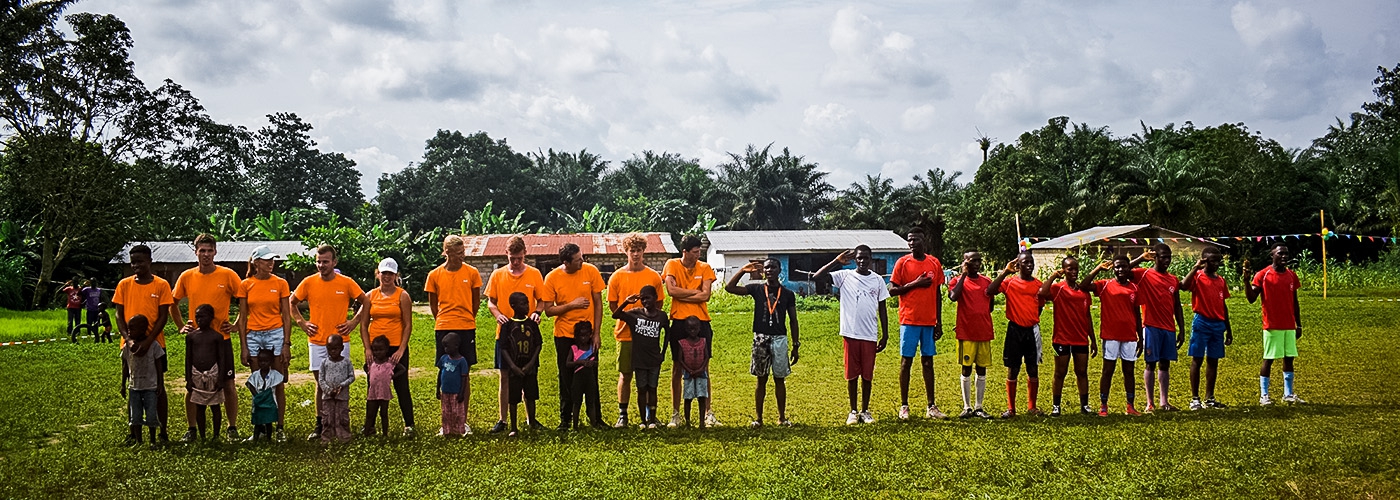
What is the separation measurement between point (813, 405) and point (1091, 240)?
76.0 feet

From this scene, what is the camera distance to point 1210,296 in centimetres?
942

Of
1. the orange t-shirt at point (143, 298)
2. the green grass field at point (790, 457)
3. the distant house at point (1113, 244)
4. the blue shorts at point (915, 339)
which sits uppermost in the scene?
the distant house at point (1113, 244)

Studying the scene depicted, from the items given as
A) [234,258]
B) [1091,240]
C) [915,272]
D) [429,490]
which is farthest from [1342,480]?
[234,258]

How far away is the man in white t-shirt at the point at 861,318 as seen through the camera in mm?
Answer: 8586

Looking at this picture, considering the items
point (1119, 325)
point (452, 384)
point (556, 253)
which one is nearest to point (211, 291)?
point (452, 384)

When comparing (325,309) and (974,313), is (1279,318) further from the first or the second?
(325,309)

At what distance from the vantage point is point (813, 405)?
10016 millimetres

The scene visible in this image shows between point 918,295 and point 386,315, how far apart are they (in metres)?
4.72

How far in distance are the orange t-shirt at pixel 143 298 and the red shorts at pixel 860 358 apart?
6.01m

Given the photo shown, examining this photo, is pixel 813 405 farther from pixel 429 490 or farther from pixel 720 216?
pixel 720 216

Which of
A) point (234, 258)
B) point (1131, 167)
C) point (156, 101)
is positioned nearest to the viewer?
point (156, 101)

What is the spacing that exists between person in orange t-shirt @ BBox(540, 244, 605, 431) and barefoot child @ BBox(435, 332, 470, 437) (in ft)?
2.75

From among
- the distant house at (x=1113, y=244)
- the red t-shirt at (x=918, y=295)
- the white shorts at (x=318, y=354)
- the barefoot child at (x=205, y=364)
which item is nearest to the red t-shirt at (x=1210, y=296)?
the red t-shirt at (x=918, y=295)

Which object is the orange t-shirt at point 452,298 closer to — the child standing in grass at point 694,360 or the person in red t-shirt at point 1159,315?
the child standing in grass at point 694,360
